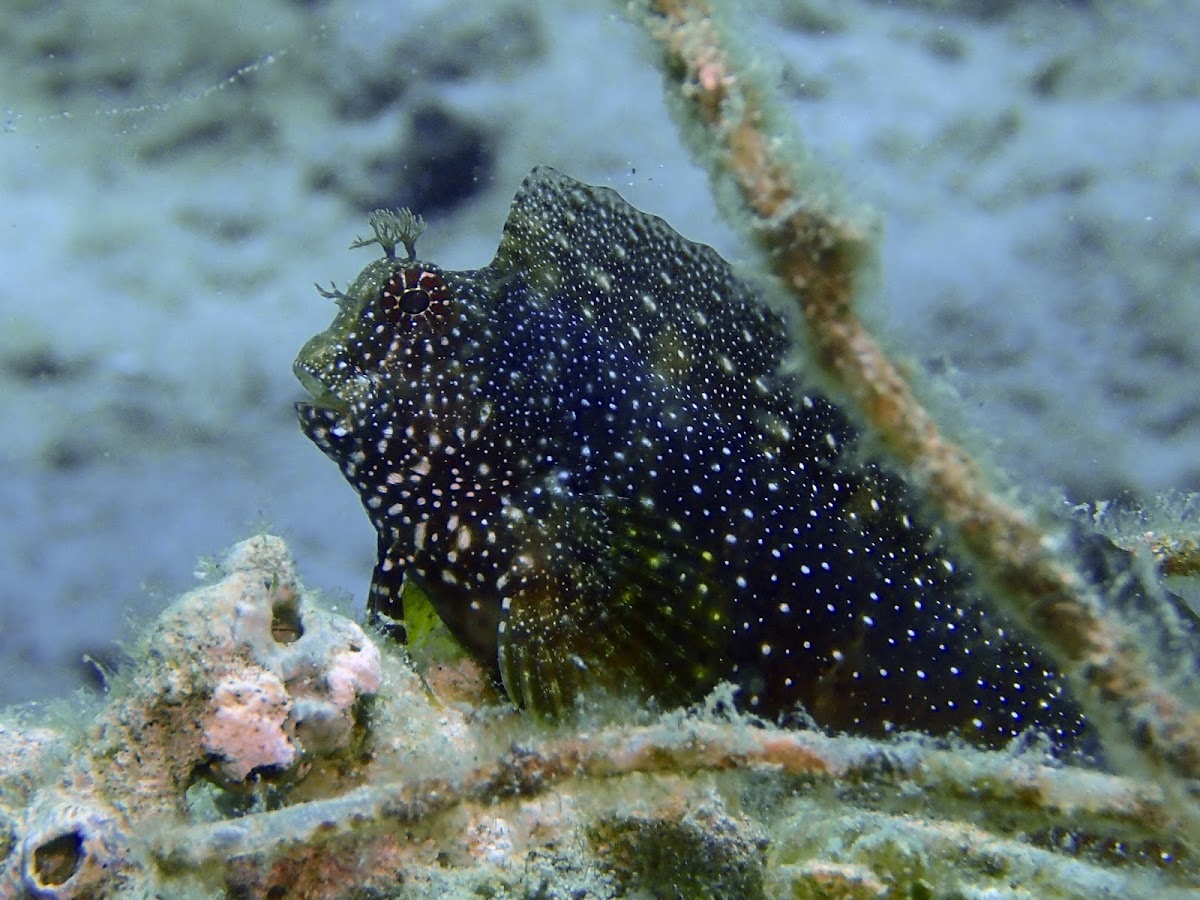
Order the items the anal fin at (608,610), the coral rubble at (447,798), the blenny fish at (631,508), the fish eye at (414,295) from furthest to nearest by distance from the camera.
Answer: the fish eye at (414,295) < the blenny fish at (631,508) < the anal fin at (608,610) < the coral rubble at (447,798)

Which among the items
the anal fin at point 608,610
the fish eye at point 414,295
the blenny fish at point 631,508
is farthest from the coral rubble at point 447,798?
the fish eye at point 414,295

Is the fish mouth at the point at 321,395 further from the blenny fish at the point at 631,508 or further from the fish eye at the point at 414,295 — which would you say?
the fish eye at the point at 414,295

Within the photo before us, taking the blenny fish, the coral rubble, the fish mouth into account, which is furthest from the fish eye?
the coral rubble

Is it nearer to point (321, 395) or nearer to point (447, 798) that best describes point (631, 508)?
point (321, 395)

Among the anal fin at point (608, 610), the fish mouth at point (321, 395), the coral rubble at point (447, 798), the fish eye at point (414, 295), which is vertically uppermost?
the fish eye at point (414, 295)

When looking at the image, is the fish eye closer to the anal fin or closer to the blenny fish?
the blenny fish

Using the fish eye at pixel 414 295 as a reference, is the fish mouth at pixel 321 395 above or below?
below

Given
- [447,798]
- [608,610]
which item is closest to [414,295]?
[608,610]
